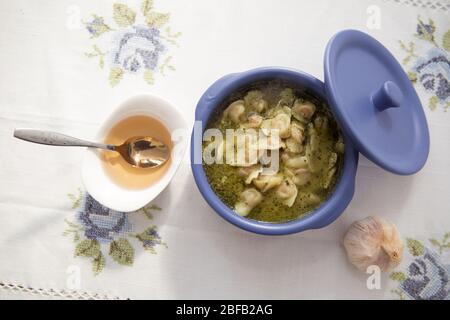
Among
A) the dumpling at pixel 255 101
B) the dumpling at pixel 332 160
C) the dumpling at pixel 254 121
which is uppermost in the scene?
the dumpling at pixel 255 101

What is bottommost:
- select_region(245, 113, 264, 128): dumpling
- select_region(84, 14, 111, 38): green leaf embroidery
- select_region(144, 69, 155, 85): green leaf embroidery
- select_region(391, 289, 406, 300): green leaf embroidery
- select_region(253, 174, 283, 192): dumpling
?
select_region(391, 289, 406, 300): green leaf embroidery

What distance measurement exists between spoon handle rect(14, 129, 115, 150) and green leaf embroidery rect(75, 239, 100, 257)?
21 centimetres

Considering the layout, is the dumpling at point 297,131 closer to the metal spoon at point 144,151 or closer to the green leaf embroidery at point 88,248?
the metal spoon at point 144,151

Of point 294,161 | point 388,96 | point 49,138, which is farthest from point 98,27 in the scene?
point 388,96

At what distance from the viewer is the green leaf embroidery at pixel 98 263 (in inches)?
33.0

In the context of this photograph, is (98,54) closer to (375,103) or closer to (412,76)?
(375,103)

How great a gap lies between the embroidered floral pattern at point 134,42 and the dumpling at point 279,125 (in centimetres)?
25

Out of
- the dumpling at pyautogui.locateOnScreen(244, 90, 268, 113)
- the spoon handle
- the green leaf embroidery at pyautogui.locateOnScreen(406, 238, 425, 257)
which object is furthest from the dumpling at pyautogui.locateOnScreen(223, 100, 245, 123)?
the green leaf embroidery at pyautogui.locateOnScreen(406, 238, 425, 257)

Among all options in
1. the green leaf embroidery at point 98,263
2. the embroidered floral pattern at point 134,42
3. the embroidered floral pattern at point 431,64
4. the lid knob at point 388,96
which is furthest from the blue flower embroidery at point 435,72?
the green leaf embroidery at point 98,263

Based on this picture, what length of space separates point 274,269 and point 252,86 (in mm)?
367

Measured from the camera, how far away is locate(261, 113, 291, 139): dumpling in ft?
2.57

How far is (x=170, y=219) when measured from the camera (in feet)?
2.79

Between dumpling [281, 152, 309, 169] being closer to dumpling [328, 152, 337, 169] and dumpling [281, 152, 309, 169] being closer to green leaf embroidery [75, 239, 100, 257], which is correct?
dumpling [328, 152, 337, 169]

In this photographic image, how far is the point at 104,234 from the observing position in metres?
0.85
